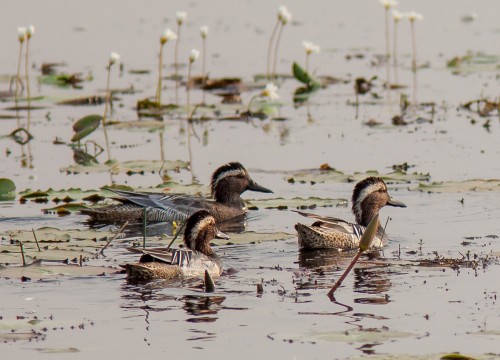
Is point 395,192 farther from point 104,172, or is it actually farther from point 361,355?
point 361,355


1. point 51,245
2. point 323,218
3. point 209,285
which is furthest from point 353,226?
point 51,245

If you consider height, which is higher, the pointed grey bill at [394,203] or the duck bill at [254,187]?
the duck bill at [254,187]

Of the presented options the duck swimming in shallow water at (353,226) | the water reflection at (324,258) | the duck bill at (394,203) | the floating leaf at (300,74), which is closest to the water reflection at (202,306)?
the water reflection at (324,258)

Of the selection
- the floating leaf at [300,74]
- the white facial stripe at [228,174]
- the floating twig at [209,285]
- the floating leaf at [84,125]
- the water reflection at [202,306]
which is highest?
the floating leaf at [300,74]

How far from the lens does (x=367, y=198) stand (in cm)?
1431

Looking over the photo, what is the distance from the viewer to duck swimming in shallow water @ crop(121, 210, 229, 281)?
464 inches

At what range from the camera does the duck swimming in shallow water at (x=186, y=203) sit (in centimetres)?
1498

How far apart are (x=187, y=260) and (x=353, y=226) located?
2469mm

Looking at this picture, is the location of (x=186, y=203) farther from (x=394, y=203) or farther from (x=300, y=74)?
(x=300, y=74)

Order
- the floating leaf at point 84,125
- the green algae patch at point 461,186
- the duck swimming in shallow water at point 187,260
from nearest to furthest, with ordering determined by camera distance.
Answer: the duck swimming in shallow water at point 187,260 < the green algae patch at point 461,186 < the floating leaf at point 84,125

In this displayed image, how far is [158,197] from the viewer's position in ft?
50.2

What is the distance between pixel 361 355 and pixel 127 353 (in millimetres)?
1626

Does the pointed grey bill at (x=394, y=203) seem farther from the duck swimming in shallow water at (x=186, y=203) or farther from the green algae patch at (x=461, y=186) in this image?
the duck swimming in shallow water at (x=186, y=203)

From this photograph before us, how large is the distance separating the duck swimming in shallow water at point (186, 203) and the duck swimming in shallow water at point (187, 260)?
100 inches
